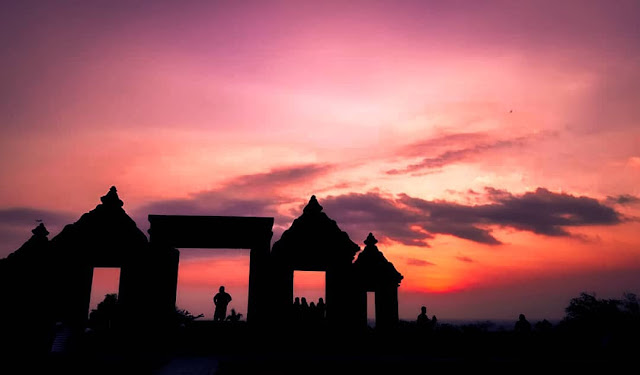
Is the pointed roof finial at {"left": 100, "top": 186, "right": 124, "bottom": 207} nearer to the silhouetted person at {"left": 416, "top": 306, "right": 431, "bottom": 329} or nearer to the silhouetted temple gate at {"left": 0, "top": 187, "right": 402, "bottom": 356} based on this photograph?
the silhouetted temple gate at {"left": 0, "top": 187, "right": 402, "bottom": 356}

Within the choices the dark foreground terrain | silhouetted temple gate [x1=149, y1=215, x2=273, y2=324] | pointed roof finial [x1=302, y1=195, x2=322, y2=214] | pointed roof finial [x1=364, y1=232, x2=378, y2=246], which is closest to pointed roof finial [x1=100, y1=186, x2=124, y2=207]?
silhouetted temple gate [x1=149, y1=215, x2=273, y2=324]

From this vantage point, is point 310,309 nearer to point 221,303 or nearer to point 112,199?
point 221,303

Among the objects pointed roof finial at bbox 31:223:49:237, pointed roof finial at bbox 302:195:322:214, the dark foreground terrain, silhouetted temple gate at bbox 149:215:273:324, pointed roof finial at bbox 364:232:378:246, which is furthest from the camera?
pointed roof finial at bbox 364:232:378:246

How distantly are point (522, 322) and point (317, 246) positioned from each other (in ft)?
33.5

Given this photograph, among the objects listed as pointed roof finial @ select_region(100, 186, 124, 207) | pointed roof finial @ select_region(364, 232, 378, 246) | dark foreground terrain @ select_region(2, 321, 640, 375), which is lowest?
dark foreground terrain @ select_region(2, 321, 640, 375)

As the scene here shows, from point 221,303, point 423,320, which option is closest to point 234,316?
point 221,303

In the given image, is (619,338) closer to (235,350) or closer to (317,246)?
(317,246)

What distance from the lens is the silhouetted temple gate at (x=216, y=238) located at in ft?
60.9

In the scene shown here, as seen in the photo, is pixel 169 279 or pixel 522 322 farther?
pixel 522 322

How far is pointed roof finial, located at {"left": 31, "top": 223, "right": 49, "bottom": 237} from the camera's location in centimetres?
2173

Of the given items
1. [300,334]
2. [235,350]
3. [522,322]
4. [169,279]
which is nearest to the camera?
[235,350]

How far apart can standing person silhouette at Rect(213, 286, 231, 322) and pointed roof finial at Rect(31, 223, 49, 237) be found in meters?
8.44

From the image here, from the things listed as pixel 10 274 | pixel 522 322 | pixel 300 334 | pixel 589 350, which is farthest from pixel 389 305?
pixel 10 274

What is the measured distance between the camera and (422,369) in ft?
47.1
